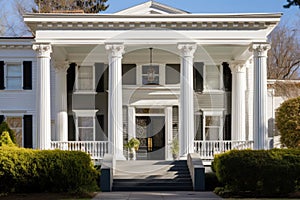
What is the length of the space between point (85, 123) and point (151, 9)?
7663 millimetres

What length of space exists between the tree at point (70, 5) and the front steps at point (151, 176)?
26.5m

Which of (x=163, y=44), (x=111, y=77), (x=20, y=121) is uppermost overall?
(x=163, y=44)

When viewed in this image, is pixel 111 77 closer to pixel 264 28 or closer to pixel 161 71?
pixel 161 71

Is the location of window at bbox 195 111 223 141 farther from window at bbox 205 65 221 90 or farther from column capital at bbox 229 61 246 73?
column capital at bbox 229 61 246 73

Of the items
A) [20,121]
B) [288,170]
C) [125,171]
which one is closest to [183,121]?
[125,171]

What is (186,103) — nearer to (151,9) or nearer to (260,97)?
(260,97)

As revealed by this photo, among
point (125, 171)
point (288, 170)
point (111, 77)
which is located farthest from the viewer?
point (111, 77)

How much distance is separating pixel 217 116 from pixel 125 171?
8.45m

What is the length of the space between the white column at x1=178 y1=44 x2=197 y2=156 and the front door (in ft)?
15.7

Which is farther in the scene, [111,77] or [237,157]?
[111,77]

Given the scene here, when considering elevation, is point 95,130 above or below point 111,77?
below

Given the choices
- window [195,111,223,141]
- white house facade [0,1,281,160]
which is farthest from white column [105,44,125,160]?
window [195,111,223,141]

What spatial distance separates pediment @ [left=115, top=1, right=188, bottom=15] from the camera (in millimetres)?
25297

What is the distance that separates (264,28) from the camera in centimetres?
2409
